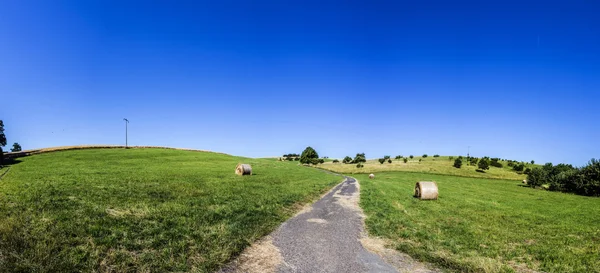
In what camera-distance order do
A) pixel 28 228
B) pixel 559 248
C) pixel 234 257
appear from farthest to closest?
pixel 559 248 < pixel 28 228 < pixel 234 257

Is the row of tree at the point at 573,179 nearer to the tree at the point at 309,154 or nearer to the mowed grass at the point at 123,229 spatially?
the mowed grass at the point at 123,229

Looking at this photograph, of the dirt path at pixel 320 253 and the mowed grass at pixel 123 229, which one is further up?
the mowed grass at pixel 123 229

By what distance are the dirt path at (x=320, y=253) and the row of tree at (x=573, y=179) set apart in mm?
60524

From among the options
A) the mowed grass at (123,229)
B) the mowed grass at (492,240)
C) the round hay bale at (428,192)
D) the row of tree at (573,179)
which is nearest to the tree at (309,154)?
the row of tree at (573,179)

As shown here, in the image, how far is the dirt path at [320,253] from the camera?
29.7 ft

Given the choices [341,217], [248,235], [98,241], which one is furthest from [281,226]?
[98,241]

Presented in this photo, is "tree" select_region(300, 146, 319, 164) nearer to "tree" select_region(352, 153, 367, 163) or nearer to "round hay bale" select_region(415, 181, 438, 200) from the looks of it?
"tree" select_region(352, 153, 367, 163)

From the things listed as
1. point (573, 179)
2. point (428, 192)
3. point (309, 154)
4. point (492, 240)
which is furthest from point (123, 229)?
point (309, 154)

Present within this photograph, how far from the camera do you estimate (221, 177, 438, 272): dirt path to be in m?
9.06

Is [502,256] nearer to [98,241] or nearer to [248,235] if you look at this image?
[248,235]

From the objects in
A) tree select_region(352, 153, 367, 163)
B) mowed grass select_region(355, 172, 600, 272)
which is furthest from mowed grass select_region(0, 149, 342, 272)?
tree select_region(352, 153, 367, 163)

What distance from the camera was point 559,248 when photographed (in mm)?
12766

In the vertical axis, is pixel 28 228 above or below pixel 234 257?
above

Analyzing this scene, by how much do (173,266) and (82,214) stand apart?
Answer: 26.7 ft
